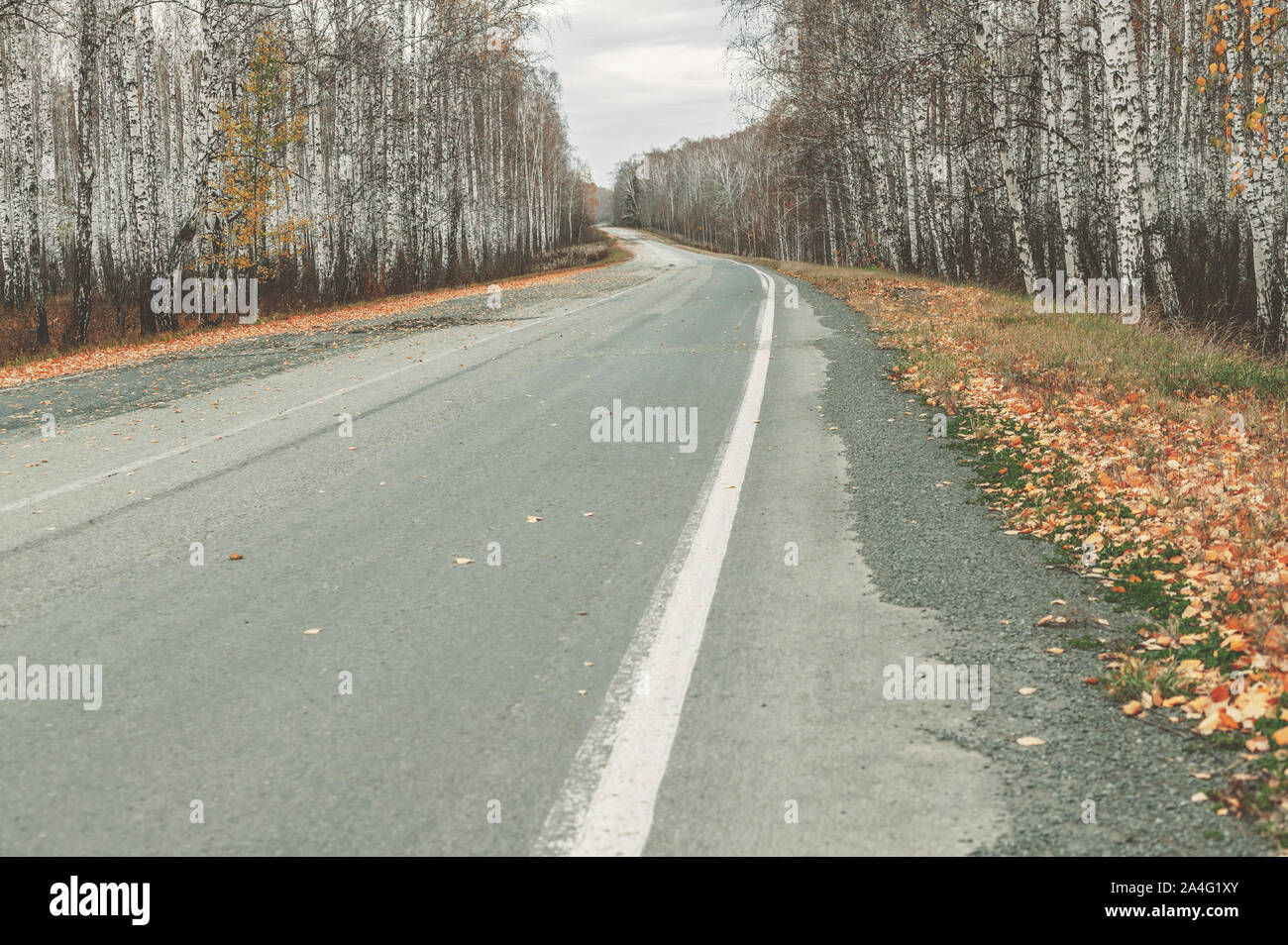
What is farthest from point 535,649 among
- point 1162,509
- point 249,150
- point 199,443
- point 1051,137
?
point 249,150

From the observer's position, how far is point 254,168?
22297 millimetres

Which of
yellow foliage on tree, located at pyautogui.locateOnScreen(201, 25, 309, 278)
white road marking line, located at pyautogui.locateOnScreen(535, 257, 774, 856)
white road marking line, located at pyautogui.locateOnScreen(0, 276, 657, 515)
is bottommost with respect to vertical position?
white road marking line, located at pyautogui.locateOnScreen(535, 257, 774, 856)

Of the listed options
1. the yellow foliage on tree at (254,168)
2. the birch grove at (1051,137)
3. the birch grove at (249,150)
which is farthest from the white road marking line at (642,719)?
the yellow foliage on tree at (254,168)

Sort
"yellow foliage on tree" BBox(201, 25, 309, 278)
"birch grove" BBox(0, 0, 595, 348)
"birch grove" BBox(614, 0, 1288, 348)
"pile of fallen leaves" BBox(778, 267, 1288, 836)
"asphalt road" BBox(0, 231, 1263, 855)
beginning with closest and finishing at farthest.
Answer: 1. "asphalt road" BBox(0, 231, 1263, 855)
2. "pile of fallen leaves" BBox(778, 267, 1288, 836)
3. "birch grove" BBox(614, 0, 1288, 348)
4. "birch grove" BBox(0, 0, 595, 348)
5. "yellow foliage on tree" BBox(201, 25, 309, 278)

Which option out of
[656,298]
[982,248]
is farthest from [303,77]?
[982,248]

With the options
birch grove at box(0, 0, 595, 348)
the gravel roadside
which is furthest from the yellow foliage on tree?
the gravel roadside

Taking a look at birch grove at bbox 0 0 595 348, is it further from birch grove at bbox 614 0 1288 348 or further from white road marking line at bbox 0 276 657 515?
birch grove at bbox 614 0 1288 348

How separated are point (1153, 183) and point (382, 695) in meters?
14.1

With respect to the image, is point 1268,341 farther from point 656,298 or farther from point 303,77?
point 303,77

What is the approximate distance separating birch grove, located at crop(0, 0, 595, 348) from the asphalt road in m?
11.8

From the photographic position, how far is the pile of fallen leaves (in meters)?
3.56

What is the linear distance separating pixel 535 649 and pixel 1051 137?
2076cm

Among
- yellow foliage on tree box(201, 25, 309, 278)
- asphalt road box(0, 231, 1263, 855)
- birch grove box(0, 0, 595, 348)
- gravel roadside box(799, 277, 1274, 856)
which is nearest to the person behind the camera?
gravel roadside box(799, 277, 1274, 856)

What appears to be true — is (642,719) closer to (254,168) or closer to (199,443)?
(199,443)
